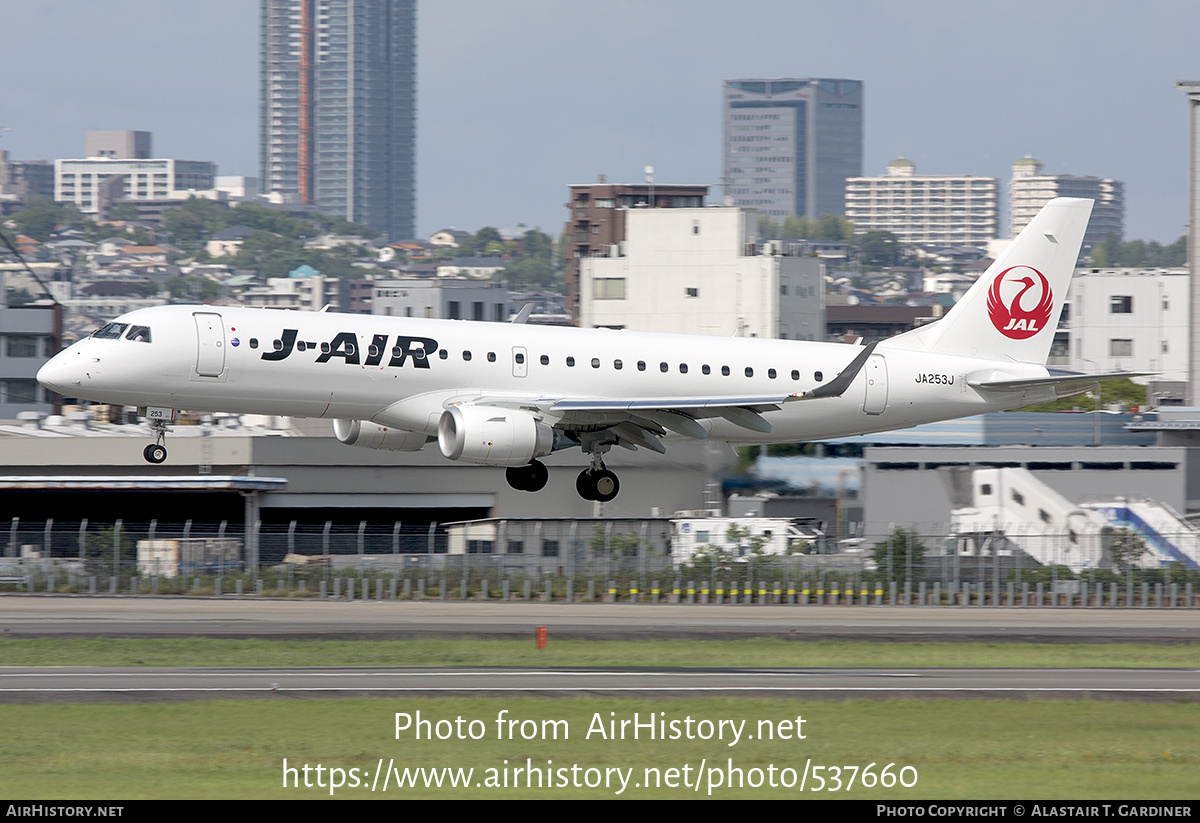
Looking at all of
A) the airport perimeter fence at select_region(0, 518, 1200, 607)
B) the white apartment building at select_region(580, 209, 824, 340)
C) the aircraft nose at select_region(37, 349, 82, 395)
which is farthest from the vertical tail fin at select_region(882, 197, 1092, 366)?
the white apartment building at select_region(580, 209, 824, 340)

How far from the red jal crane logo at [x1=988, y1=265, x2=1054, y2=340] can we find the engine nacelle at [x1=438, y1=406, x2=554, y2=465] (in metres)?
15.9

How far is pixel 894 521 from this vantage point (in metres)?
72.8

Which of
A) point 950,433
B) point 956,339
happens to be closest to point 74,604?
point 956,339

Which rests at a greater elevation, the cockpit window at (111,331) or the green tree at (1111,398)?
the cockpit window at (111,331)

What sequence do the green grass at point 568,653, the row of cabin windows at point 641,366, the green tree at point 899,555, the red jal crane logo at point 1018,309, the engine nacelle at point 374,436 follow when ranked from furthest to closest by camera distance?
the green tree at point 899,555, the red jal crane logo at point 1018,309, the engine nacelle at point 374,436, the row of cabin windows at point 641,366, the green grass at point 568,653

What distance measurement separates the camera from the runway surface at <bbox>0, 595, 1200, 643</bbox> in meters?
46.6

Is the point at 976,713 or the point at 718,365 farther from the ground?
the point at 718,365

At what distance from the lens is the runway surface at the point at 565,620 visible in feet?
153

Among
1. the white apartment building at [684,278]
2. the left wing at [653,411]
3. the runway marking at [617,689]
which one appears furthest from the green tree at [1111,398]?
the runway marking at [617,689]

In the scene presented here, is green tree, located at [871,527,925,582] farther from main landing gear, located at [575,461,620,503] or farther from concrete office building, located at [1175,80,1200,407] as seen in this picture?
concrete office building, located at [1175,80,1200,407]

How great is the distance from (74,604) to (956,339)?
103 feet

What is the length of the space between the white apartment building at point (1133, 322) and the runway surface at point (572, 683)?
111 metres

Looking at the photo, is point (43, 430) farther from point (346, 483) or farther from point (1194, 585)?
point (1194, 585)

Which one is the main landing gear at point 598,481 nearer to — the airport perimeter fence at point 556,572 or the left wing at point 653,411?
the left wing at point 653,411
